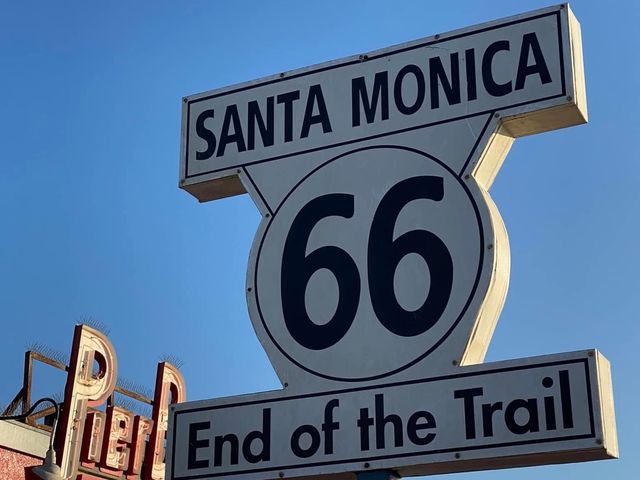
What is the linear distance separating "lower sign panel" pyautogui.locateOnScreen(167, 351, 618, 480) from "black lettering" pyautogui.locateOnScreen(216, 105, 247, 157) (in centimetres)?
121

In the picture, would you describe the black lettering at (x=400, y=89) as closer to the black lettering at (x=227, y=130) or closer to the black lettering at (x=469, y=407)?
the black lettering at (x=227, y=130)

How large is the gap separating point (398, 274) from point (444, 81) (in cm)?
88

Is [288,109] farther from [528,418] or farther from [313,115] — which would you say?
[528,418]

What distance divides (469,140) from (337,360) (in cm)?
104

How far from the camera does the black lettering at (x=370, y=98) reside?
491cm

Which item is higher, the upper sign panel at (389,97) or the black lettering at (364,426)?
the upper sign panel at (389,97)

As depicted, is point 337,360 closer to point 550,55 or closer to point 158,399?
point 550,55

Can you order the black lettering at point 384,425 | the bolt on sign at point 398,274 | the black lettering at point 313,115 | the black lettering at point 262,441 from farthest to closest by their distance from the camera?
the black lettering at point 313,115
the black lettering at point 262,441
the black lettering at point 384,425
the bolt on sign at point 398,274

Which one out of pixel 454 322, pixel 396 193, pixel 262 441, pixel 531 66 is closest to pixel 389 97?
pixel 396 193

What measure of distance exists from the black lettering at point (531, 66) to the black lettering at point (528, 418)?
4.31 feet

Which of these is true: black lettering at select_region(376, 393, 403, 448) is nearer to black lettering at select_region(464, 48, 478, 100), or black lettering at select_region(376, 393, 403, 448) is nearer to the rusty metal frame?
black lettering at select_region(464, 48, 478, 100)

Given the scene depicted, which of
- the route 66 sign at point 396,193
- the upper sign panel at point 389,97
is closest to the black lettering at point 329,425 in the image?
the route 66 sign at point 396,193

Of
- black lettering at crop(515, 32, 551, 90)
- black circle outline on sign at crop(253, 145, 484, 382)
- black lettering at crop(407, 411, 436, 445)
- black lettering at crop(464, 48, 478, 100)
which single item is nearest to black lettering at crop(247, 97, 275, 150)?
black circle outline on sign at crop(253, 145, 484, 382)

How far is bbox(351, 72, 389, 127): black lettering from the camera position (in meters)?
4.91
